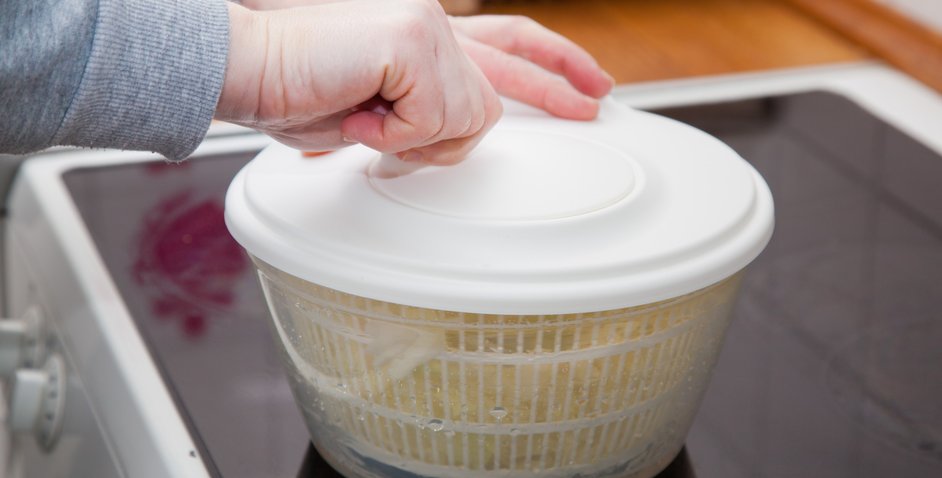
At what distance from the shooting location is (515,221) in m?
0.46

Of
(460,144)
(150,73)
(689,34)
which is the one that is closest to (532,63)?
(460,144)

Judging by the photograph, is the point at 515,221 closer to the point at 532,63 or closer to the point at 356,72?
the point at 356,72

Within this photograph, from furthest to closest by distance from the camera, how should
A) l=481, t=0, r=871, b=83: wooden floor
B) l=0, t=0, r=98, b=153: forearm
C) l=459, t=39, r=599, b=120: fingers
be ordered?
l=481, t=0, r=871, b=83: wooden floor → l=459, t=39, r=599, b=120: fingers → l=0, t=0, r=98, b=153: forearm

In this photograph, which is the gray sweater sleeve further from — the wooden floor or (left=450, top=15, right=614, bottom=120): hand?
the wooden floor

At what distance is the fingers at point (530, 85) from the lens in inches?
23.5

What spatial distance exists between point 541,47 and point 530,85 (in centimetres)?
6

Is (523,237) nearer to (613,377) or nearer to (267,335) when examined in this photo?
(613,377)

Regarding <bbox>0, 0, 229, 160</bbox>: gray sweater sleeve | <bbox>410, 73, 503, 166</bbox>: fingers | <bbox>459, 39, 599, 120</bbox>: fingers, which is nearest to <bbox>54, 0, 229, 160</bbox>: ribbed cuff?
<bbox>0, 0, 229, 160</bbox>: gray sweater sleeve

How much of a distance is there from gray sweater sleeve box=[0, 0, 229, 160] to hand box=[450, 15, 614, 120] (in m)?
0.21

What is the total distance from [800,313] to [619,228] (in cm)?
27

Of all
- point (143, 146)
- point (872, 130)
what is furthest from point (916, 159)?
point (143, 146)

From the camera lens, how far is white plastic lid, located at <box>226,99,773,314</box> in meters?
0.43

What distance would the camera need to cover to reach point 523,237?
0.45 meters

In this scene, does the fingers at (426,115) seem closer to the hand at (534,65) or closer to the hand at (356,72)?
the hand at (356,72)
